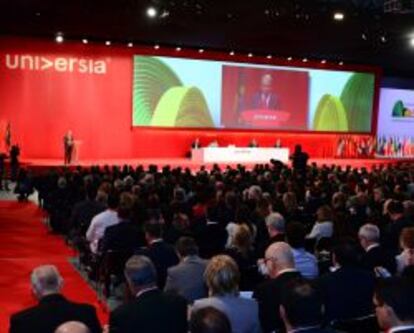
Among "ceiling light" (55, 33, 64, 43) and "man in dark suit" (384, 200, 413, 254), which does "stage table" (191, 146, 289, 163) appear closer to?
"ceiling light" (55, 33, 64, 43)

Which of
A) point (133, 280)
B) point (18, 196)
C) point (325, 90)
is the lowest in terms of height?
point (18, 196)

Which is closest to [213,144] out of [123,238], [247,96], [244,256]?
[247,96]

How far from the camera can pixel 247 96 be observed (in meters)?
22.5

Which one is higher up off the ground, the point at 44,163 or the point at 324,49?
the point at 324,49

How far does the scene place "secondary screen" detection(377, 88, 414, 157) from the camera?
26047mm

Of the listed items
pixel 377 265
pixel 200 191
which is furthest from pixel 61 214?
pixel 377 265

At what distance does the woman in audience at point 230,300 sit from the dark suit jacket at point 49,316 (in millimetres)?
635

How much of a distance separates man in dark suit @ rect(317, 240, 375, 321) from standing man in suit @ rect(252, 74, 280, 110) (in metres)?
18.5

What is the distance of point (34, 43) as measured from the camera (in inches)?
758

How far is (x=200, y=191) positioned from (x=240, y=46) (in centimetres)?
1449

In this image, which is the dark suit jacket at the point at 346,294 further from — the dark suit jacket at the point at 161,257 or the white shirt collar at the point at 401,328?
the dark suit jacket at the point at 161,257

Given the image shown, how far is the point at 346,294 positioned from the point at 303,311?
153 cm

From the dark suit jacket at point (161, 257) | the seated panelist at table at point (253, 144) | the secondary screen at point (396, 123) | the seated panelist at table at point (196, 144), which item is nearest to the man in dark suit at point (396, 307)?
the dark suit jacket at point (161, 257)

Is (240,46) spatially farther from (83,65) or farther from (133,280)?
(133,280)
